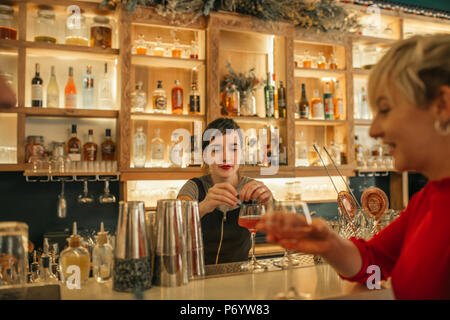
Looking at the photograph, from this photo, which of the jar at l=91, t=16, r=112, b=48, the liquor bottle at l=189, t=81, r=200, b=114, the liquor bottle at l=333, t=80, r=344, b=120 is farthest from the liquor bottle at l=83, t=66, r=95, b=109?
the liquor bottle at l=333, t=80, r=344, b=120

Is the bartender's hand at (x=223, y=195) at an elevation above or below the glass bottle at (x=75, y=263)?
above

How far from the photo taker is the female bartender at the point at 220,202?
165 centimetres

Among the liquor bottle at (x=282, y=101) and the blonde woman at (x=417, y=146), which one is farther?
the liquor bottle at (x=282, y=101)

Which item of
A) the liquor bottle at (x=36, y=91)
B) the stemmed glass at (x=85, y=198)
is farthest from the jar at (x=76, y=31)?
the stemmed glass at (x=85, y=198)

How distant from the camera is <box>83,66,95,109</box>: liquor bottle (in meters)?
2.85

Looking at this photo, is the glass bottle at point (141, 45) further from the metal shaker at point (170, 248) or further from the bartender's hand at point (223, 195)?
the metal shaker at point (170, 248)

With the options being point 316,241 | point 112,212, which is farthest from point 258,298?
point 112,212

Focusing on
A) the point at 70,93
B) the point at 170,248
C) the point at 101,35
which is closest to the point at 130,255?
the point at 170,248

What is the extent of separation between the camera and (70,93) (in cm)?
282

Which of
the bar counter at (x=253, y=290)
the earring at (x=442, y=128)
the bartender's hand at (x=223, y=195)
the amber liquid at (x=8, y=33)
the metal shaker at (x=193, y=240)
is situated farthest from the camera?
the amber liquid at (x=8, y=33)

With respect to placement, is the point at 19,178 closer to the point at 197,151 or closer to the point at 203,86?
the point at 197,151

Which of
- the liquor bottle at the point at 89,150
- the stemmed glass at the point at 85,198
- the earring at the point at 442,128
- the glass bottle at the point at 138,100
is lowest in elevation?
the stemmed glass at the point at 85,198

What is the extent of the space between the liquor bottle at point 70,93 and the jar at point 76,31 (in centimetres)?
21
